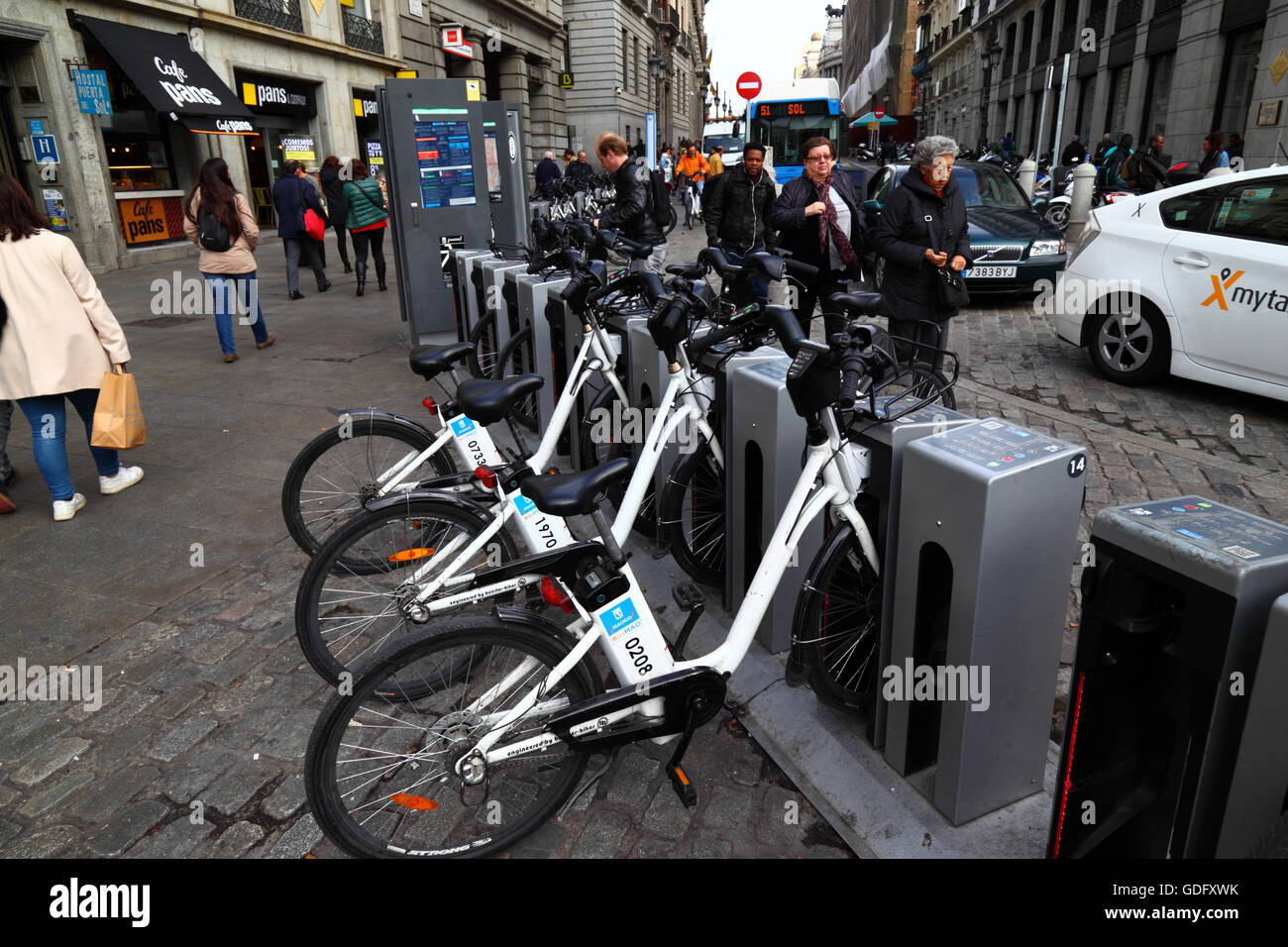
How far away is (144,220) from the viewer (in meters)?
17.2

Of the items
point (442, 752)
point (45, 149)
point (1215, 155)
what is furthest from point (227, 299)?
point (1215, 155)

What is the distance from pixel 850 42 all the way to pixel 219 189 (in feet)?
422

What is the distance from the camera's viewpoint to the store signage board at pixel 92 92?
1503cm

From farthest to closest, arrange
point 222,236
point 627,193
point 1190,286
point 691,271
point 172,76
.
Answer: point 172,76
point 222,236
point 627,193
point 1190,286
point 691,271

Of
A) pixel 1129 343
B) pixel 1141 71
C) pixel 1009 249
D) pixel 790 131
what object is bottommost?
pixel 1129 343

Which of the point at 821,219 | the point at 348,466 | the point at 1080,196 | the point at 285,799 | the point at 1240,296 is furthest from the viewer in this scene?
the point at 1080,196

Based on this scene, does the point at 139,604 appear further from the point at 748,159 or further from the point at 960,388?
the point at 748,159

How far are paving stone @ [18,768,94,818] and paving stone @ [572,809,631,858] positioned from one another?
167 cm

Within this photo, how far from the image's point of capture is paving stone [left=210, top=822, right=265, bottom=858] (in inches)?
102

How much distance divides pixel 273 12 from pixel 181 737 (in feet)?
68.1

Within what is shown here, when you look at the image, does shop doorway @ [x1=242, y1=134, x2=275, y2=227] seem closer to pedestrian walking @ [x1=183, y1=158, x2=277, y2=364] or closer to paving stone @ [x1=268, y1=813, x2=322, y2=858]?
pedestrian walking @ [x1=183, y1=158, x2=277, y2=364]

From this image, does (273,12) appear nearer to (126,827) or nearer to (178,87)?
(178,87)

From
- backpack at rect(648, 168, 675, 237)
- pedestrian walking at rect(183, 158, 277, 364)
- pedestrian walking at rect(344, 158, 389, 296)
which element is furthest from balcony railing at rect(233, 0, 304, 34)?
backpack at rect(648, 168, 675, 237)

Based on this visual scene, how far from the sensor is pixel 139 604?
13.4 feet
